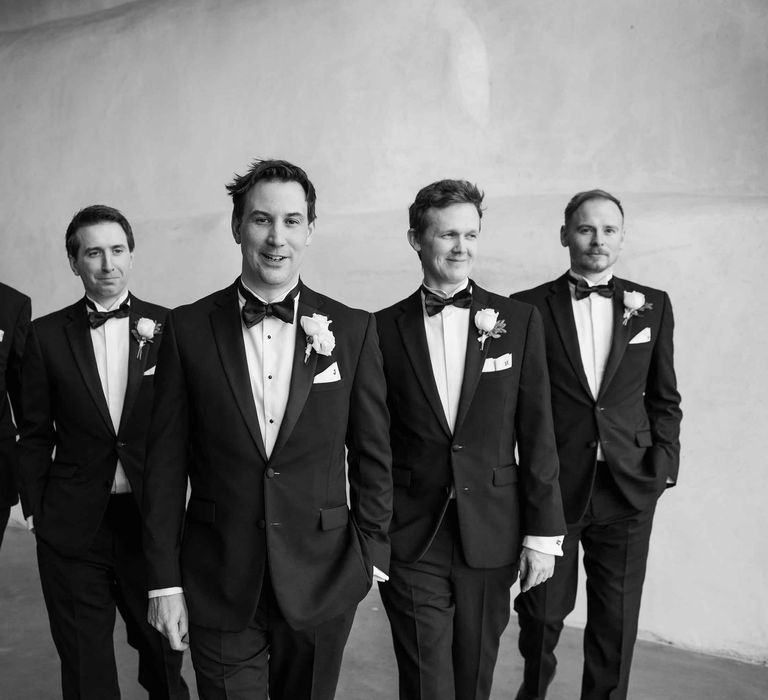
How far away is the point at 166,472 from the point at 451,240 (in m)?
1.11

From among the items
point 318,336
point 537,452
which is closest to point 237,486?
point 318,336

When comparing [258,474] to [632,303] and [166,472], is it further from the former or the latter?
[632,303]

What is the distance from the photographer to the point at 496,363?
8.98 ft

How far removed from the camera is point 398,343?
2.80m

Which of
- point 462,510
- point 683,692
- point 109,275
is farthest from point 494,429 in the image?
point 683,692

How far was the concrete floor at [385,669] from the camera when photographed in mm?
3818

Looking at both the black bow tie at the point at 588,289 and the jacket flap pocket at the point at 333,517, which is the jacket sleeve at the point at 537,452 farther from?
the jacket flap pocket at the point at 333,517

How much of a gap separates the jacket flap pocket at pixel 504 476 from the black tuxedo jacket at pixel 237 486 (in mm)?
611

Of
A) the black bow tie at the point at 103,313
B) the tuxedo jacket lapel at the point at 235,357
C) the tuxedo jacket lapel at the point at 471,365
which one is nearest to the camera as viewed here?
the tuxedo jacket lapel at the point at 235,357

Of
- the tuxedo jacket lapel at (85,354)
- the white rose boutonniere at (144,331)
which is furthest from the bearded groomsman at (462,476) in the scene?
the tuxedo jacket lapel at (85,354)

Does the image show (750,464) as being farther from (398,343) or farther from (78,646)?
(78,646)

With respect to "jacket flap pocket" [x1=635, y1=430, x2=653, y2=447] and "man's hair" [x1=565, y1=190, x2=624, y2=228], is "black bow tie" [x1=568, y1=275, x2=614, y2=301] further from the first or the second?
"jacket flap pocket" [x1=635, y1=430, x2=653, y2=447]

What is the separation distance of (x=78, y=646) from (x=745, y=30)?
3787 millimetres

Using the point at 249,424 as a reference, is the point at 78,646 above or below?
below
